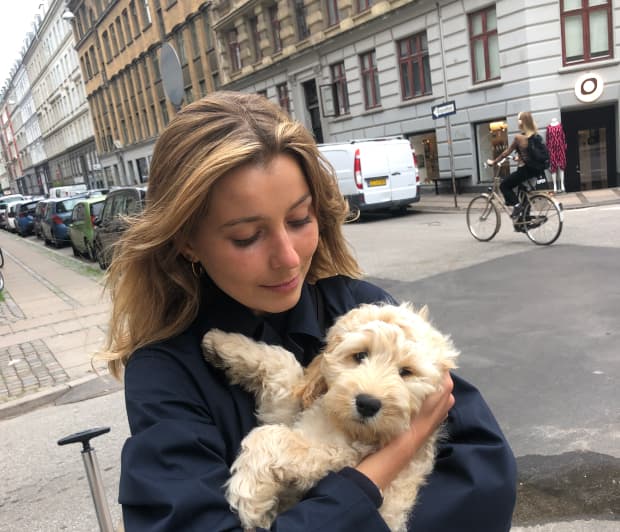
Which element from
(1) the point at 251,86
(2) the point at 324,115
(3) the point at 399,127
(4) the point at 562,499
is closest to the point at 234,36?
(1) the point at 251,86

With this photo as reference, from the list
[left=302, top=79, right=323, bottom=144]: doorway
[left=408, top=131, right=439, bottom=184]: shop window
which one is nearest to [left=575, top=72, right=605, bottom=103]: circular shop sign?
[left=408, top=131, right=439, bottom=184]: shop window

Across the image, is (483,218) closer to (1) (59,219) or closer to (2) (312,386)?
(2) (312,386)

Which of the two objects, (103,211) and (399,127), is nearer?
(103,211)

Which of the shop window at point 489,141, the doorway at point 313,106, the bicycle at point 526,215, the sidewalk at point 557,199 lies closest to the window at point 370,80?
the doorway at point 313,106

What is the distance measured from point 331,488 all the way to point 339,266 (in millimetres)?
895

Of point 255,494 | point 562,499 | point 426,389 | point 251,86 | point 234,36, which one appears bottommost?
point 562,499

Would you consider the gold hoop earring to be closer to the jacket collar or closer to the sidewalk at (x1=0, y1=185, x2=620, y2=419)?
the jacket collar

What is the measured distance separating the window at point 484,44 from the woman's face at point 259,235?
18609 millimetres

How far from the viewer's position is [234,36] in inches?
1211

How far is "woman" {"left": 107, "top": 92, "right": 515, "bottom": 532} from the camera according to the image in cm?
111

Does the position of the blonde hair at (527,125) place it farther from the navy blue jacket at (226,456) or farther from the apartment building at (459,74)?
the navy blue jacket at (226,456)

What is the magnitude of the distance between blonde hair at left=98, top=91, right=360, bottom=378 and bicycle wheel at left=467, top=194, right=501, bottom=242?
927 cm

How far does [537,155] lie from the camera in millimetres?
9344

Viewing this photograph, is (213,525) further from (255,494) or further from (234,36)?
(234,36)
